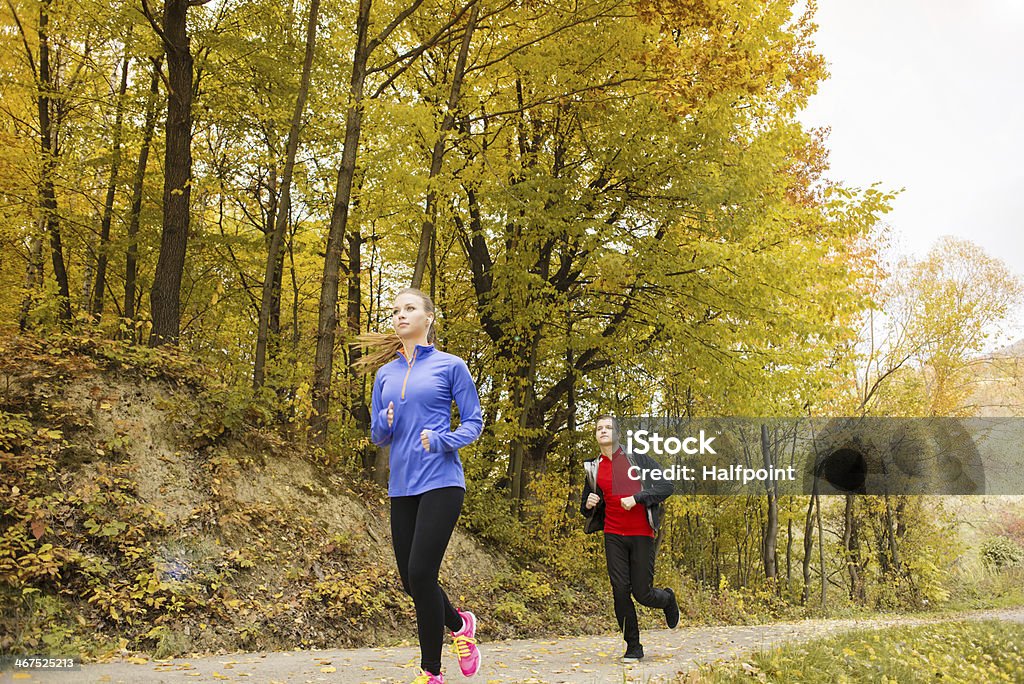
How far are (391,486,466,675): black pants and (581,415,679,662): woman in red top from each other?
8.31 feet

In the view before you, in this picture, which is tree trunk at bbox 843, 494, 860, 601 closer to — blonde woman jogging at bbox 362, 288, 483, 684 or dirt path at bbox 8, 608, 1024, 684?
dirt path at bbox 8, 608, 1024, 684

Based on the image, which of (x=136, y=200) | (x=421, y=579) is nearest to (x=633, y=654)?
(x=421, y=579)

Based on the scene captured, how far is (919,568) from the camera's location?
25.1 m

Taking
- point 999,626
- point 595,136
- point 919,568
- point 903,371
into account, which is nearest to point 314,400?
point 595,136

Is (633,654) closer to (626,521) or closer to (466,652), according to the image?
(626,521)

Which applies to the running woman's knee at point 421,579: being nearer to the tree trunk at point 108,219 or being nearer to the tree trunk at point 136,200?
the tree trunk at point 136,200

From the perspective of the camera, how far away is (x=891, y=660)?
764 centimetres

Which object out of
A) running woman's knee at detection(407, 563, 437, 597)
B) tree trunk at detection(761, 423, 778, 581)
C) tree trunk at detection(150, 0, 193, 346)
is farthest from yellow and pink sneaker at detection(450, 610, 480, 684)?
tree trunk at detection(761, 423, 778, 581)

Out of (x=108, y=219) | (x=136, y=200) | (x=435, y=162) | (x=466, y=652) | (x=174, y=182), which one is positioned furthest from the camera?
(x=108, y=219)

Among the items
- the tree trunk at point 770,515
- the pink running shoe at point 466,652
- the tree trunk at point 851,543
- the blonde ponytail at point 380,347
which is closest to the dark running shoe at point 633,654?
the pink running shoe at point 466,652

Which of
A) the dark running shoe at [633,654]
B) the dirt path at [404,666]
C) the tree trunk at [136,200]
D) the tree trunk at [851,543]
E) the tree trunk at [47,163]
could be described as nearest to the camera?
the dirt path at [404,666]

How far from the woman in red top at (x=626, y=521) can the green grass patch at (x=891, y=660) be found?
0.88m

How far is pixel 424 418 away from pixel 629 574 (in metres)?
3.18

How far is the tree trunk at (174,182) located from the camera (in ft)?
43.0
